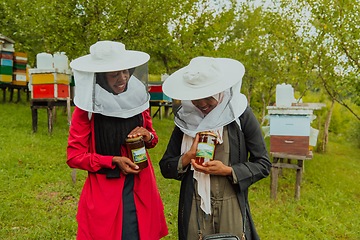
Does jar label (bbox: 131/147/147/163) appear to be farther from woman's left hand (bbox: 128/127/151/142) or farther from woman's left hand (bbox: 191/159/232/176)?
woman's left hand (bbox: 191/159/232/176)

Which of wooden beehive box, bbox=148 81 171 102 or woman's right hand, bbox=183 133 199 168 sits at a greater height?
woman's right hand, bbox=183 133 199 168

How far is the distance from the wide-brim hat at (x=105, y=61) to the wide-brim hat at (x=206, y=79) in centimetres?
42

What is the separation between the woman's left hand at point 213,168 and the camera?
1.72 meters

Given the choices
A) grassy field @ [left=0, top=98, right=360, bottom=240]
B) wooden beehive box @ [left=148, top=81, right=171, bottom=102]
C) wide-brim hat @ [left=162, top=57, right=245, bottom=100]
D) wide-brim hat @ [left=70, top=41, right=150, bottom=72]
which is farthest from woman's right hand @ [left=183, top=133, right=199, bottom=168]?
wooden beehive box @ [left=148, top=81, right=171, bottom=102]

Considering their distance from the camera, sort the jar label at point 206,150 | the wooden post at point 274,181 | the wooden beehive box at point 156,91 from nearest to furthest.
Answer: the jar label at point 206,150, the wooden post at point 274,181, the wooden beehive box at point 156,91

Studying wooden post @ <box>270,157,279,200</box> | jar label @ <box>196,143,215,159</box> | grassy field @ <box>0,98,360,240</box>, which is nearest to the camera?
jar label @ <box>196,143,215,159</box>

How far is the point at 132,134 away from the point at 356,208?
5.71 metres

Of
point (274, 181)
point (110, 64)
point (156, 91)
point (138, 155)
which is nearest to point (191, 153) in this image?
point (138, 155)

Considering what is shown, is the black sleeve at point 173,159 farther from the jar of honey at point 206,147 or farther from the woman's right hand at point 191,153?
the jar of honey at point 206,147

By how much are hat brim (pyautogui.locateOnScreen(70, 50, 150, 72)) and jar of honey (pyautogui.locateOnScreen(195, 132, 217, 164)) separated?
0.76 meters

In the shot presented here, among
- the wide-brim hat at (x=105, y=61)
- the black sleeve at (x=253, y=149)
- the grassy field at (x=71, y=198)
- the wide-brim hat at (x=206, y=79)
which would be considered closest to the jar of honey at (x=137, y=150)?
the wide-brim hat at (x=206, y=79)

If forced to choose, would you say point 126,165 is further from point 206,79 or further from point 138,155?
point 206,79

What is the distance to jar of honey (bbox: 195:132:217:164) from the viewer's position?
1.70m

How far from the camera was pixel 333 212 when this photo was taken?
516cm
